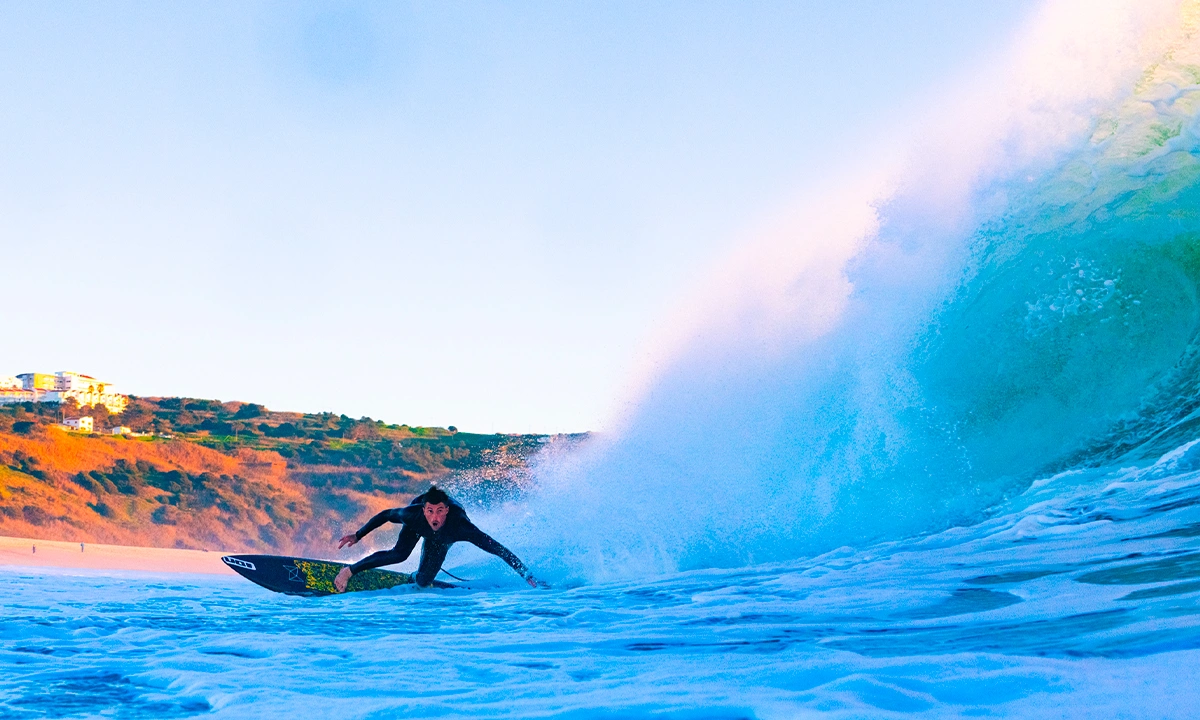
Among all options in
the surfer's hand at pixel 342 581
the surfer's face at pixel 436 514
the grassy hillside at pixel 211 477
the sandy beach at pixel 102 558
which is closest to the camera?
the surfer's hand at pixel 342 581

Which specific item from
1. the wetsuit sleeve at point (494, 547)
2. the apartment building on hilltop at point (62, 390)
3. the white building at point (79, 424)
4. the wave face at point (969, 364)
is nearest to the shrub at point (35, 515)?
the white building at point (79, 424)

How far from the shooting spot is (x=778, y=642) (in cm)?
493

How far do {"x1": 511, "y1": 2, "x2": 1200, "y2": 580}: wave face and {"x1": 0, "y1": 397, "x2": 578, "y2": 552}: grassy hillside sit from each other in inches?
553

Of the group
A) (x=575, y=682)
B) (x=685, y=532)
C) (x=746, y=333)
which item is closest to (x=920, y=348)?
(x=746, y=333)

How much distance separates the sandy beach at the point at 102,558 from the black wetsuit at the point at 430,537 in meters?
7.02

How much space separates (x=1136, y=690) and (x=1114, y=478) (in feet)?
18.9

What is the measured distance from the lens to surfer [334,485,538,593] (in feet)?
29.5

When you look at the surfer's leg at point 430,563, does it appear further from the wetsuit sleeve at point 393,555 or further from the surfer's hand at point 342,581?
the surfer's hand at point 342,581

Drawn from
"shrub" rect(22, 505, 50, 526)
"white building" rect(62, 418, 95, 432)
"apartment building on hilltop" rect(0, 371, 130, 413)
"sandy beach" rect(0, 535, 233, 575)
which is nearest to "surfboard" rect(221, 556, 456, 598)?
"sandy beach" rect(0, 535, 233, 575)

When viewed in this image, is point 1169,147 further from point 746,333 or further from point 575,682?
point 575,682

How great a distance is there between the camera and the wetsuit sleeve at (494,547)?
8953 mm

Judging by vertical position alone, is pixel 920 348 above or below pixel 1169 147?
below

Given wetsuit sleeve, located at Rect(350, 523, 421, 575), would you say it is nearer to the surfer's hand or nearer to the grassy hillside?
the surfer's hand

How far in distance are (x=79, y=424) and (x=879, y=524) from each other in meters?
42.3
